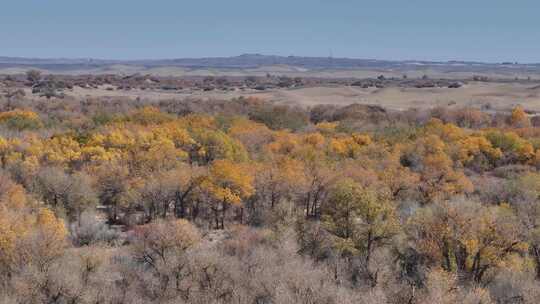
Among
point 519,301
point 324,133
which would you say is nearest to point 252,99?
point 324,133

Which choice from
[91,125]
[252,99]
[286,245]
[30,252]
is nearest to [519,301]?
[286,245]

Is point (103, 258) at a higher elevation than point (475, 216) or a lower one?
lower

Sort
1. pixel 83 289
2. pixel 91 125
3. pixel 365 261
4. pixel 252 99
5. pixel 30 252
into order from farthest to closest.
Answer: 1. pixel 252 99
2. pixel 91 125
3. pixel 365 261
4. pixel 30 252
5. pixel 83 289

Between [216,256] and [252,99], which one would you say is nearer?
[216,256]

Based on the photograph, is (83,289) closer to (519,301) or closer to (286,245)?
(286,245)

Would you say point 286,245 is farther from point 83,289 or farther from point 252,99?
point 252,99

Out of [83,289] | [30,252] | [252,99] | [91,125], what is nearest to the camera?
[83,289]
